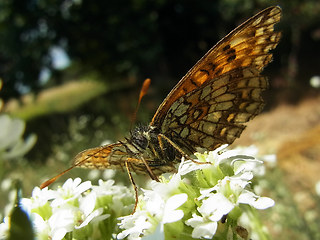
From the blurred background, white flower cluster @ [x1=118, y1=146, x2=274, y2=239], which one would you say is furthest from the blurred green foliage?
white flower cluster @ [x1=118, y1=146, x2=274, y2=239]

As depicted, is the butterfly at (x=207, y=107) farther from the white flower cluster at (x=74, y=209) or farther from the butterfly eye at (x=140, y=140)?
the white flower cluster at (x=74, y=209)

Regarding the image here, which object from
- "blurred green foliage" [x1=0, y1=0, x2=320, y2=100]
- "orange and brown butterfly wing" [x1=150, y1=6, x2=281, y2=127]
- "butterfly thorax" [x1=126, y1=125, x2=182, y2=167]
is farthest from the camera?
"blurred green foliage" [x1=0, y1=0, x2=320, y2=100]

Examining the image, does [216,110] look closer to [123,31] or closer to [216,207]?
[216,207]

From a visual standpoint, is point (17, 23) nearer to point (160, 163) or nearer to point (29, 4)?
point (29, 4)

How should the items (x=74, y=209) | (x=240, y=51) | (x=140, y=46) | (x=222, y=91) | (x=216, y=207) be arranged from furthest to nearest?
(x=140, y=46), (x=222, y=91), (x=240, y=51), (x=74, y=209), (x=216, y=207)

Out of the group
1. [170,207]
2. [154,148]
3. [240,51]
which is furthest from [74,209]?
[240,51]

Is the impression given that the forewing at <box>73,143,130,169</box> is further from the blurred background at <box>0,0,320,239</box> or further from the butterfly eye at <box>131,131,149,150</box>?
the blurred background at <box>0,0,320,239</box>

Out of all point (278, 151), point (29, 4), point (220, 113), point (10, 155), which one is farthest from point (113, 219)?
point (29, 4)
